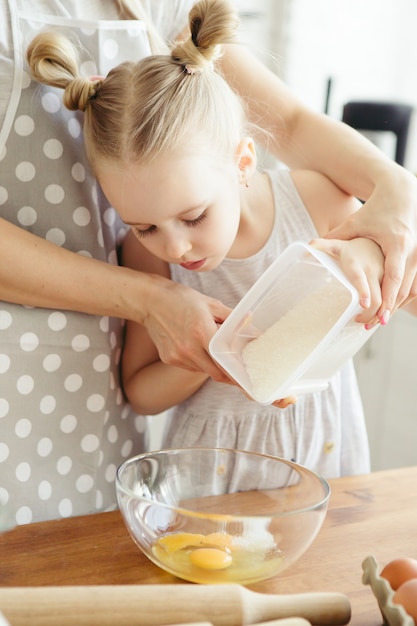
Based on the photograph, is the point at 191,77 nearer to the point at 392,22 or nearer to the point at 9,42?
the point at 9,42

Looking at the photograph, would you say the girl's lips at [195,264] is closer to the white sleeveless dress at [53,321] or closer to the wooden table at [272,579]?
the white sleeveless dress at [53,321]

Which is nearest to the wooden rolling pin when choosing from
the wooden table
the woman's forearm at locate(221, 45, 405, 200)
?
the wooden table

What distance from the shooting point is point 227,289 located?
138cm

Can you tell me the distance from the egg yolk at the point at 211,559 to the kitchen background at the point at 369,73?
1.63 m

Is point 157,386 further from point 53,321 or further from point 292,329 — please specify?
point 292,329

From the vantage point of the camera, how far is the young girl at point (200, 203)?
1087 mm

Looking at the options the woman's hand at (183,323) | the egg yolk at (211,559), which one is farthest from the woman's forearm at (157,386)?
the egg yolk at (211,559)

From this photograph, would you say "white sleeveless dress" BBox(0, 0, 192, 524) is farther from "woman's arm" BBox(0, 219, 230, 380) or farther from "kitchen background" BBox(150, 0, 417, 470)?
"kitchen background" BBox(150, 0, 417, 470)

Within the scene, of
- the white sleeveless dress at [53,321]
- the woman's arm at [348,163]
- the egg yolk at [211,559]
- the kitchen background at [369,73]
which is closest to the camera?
the egg yolk at [211,559]

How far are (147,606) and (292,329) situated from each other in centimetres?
42

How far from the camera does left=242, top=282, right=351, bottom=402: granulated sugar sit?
2.98 feet

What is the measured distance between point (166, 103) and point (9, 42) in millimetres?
252

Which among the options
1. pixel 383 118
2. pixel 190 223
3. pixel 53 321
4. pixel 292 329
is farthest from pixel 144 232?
pixel 383 118

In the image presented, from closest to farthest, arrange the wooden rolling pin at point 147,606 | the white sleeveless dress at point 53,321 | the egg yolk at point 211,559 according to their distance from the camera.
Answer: the wooden rolling pin at point 147,606 → the egg yolk at point 211,559 → the white sleeveless dress at point 53,321
